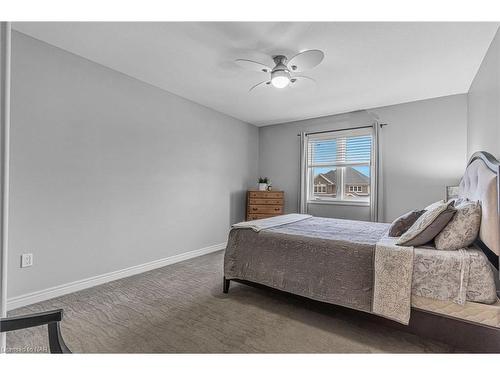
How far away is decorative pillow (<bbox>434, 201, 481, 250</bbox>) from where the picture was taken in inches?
60.9

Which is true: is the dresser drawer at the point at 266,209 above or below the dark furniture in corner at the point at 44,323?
above

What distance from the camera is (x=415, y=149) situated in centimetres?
357

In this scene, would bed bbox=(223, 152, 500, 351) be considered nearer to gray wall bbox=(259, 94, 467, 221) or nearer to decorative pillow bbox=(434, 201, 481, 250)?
decorative pillow bbox=(434, 201, 481, 250)

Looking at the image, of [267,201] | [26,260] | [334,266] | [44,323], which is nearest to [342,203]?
[267,201]

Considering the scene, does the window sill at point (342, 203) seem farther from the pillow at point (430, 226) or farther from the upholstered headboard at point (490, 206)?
the pillow at point (430, 226)

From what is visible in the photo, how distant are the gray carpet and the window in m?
2.53

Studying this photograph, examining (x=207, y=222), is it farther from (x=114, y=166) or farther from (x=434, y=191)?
(x=434, y=191)

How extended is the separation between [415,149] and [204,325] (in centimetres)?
367

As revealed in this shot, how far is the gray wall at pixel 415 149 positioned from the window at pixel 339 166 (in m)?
0.19

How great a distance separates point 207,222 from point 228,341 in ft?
8.11

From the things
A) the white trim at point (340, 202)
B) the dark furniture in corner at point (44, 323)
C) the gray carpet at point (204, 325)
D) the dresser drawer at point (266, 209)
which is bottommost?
the gray carpet at point (204, 325)

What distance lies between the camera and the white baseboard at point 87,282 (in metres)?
2.10

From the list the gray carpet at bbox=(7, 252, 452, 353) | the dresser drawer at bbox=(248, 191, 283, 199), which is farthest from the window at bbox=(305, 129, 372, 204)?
the gray carpet at bbox=(7, 252, 452, 353)

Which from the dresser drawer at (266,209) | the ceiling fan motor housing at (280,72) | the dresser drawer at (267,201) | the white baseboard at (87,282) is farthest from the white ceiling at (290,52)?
the white baseboard at (87,282)
